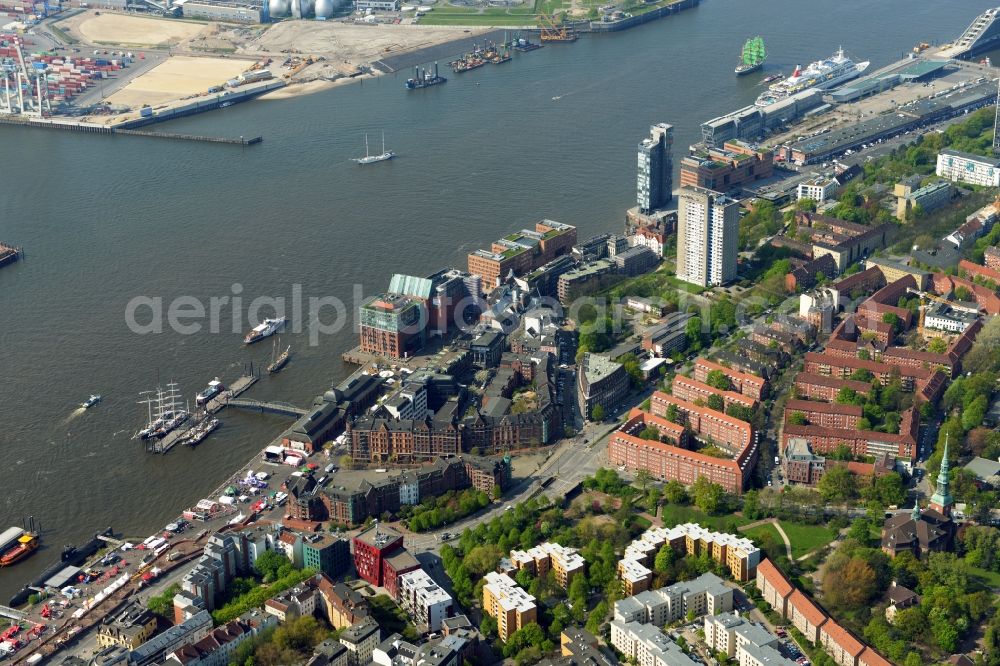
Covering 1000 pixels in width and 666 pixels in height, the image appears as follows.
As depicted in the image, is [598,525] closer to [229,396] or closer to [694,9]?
[229,396]

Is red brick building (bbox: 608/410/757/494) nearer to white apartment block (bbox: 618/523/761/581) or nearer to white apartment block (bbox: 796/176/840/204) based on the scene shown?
white apartment block (bbox: 618/523/761/581)

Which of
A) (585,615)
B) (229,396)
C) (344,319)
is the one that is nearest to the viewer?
(585,615)

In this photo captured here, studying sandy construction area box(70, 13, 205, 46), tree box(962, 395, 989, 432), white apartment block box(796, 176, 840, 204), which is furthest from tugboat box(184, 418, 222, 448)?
sandy construction area box(70, 13, 205, 46)


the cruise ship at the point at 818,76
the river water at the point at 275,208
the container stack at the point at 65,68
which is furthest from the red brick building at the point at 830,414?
the container stack at the point at 65,68

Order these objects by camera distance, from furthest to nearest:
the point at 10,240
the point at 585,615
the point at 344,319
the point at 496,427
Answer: the point at 10,240, the point at 344,319, the point at 496,427, the point at 585,615

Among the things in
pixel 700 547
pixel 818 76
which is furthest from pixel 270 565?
pixel 818 76

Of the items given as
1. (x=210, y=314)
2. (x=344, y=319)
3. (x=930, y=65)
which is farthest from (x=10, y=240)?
(x=930, y=65)
